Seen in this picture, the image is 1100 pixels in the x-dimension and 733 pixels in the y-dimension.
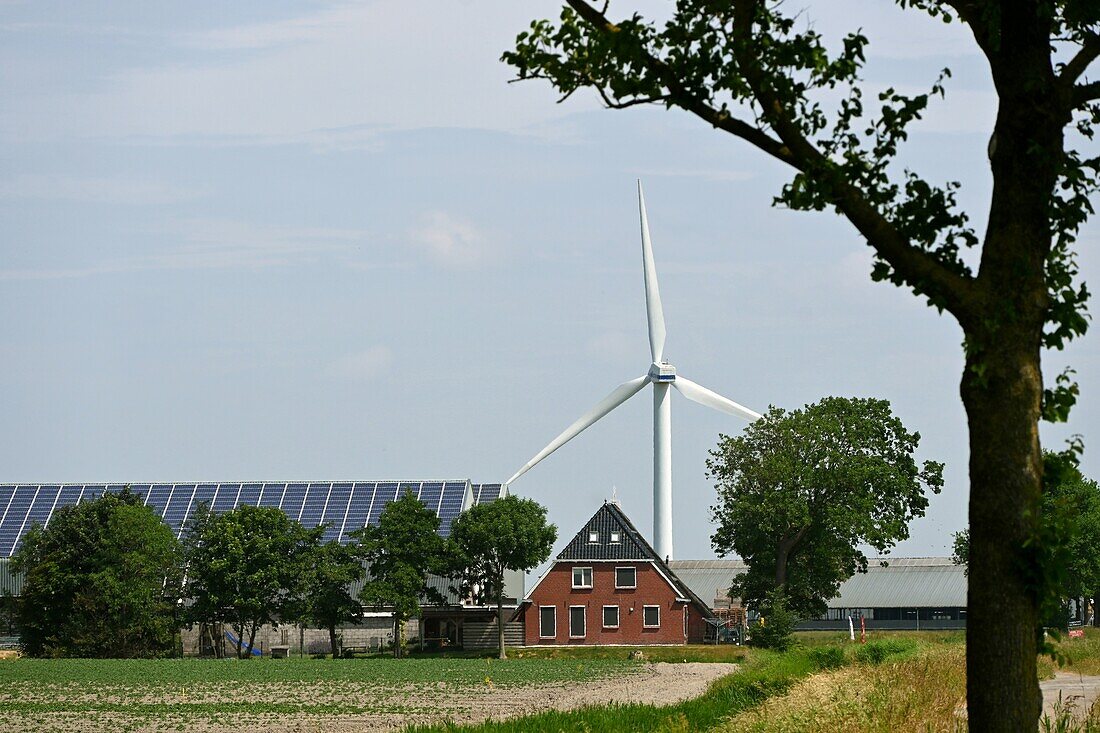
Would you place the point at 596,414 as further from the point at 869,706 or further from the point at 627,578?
the point at 869,706

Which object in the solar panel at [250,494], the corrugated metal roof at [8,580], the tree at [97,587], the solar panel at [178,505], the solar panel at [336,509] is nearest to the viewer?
the tree at [97,587]

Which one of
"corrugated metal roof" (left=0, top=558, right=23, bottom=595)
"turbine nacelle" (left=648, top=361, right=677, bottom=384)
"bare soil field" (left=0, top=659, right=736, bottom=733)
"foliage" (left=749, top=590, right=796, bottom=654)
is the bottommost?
"bare soil field" (left=0, top=659, right=736, bottom=733)

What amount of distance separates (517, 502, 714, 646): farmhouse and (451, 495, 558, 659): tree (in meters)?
7.39

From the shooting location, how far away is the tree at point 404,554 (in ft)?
248

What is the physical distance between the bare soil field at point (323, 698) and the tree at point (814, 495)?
16498mm

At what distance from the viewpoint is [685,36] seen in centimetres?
1099

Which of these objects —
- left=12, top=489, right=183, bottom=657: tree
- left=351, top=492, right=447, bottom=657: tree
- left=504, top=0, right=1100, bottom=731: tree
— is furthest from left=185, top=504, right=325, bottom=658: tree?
left=504, top=0, right=1100, bottom=731: tree

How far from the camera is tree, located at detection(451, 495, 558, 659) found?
255ft

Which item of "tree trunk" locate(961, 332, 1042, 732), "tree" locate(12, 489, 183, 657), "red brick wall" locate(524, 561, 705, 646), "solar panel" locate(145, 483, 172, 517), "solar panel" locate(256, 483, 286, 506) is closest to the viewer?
"tree trunk" locate(961, 332, 1042, 732)

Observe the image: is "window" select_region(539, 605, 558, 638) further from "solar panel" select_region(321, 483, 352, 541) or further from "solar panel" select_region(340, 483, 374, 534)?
"solar panel" select_region(321, 483, 352, 541)

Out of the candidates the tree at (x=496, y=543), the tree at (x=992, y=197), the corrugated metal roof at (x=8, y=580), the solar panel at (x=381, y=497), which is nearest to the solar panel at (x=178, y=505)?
the corrugated metal roof at (x=8, y=580)

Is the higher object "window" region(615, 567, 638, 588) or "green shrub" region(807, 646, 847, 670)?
"window" region(615, 567, 638, 588)

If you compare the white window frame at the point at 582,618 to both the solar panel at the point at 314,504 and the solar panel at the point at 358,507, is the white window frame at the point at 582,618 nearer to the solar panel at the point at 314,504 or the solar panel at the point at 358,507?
the solar panel at the point at 358,507

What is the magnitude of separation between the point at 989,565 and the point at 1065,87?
11.6 feet
